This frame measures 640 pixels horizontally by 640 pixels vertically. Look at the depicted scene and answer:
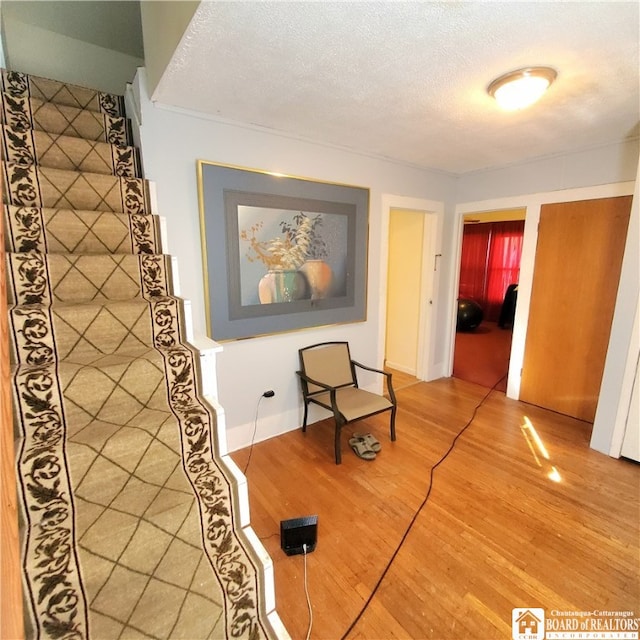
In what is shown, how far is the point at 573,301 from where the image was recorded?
2857 millimetres

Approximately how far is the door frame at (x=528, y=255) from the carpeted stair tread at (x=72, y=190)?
10.4 feet

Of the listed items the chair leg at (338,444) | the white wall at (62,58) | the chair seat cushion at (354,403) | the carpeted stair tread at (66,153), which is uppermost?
the white wall at (62,58)

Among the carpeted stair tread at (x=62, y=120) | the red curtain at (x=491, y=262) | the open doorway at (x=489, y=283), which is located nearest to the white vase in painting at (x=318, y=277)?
the carpeted stair tread at (x=62, y=120)

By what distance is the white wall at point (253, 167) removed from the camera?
201 centimetres

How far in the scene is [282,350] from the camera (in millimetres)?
2613

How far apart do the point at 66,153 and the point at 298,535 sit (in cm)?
249

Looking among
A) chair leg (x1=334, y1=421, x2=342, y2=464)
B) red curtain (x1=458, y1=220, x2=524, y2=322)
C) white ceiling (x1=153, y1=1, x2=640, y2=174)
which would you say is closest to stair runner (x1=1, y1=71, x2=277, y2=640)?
white ceiling (x1=153, y1=1, x2=640, y2=174)

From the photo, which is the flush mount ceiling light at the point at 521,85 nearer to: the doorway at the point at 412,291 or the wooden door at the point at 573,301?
the wooden door at the point at 573,301

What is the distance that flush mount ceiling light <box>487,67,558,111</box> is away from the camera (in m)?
1.53

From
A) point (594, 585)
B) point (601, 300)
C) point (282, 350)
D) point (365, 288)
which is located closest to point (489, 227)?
point (601, 300)

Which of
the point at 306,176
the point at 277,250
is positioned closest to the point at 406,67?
the point at 306,176

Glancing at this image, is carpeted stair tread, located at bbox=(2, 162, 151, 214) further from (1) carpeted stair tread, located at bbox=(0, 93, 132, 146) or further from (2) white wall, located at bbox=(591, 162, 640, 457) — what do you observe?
(2) white wall, located at bbox=(591, 162, 640, 457)

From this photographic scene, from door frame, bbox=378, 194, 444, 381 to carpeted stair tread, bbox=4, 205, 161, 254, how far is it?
2.04m

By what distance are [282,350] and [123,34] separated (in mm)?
2842
